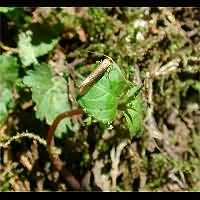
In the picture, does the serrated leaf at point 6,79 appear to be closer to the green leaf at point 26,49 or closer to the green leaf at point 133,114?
the green leaf at point 26,49

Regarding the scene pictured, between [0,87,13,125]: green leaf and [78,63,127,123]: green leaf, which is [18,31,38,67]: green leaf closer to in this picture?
[0,87,13,125]: green leaf

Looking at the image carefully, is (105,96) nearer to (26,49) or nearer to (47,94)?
(47,94)

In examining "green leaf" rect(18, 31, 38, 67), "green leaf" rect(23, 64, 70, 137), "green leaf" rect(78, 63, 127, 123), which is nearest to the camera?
"green leaf" rect(78, 63, 127, 123)

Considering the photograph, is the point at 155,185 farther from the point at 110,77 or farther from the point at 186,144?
the point at 110,77

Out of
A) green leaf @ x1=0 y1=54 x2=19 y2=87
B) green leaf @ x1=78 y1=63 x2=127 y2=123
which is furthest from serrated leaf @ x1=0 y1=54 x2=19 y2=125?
green leaf @ x1=78 y1=63 x2=127 y2=123

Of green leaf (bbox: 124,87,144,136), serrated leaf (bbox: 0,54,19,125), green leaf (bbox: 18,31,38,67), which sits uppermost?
green leaf (bbox: 18,31,38,67)

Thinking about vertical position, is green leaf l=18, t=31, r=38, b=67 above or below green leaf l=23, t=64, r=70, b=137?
above

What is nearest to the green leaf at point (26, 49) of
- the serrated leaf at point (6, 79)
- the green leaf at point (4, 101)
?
the serrated leaf at point (6, 79)
